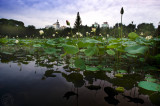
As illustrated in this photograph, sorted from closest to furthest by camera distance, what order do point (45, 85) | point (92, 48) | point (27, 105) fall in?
point (27, 105) → point (45, 85) → point (92, 48)

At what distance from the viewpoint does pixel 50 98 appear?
62cm

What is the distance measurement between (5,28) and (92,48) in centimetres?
2720

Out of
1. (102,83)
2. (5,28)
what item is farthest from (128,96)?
(5,28)

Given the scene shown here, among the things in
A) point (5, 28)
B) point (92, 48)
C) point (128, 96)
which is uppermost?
point (5, 28)

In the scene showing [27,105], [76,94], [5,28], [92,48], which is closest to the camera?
[27,105]

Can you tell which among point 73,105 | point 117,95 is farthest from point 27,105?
point 117,95

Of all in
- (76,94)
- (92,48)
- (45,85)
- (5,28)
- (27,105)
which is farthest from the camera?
(5,28)

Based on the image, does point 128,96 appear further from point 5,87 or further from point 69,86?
point 5,87

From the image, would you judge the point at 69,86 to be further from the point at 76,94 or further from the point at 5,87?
the point at 5,87

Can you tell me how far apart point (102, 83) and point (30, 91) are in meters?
0.60

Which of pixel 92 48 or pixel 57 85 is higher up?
pixel 92 48

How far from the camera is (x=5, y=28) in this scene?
21.8 m

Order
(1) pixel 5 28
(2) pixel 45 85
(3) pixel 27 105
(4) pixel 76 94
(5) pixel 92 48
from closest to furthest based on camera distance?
(3) pixel 27 105, (4) pixel 76 94, (2) pixel 45 85, (5) pixel 92 48, (1) pixel 5 28

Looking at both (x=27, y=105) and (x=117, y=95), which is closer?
(x=27, y=105)
